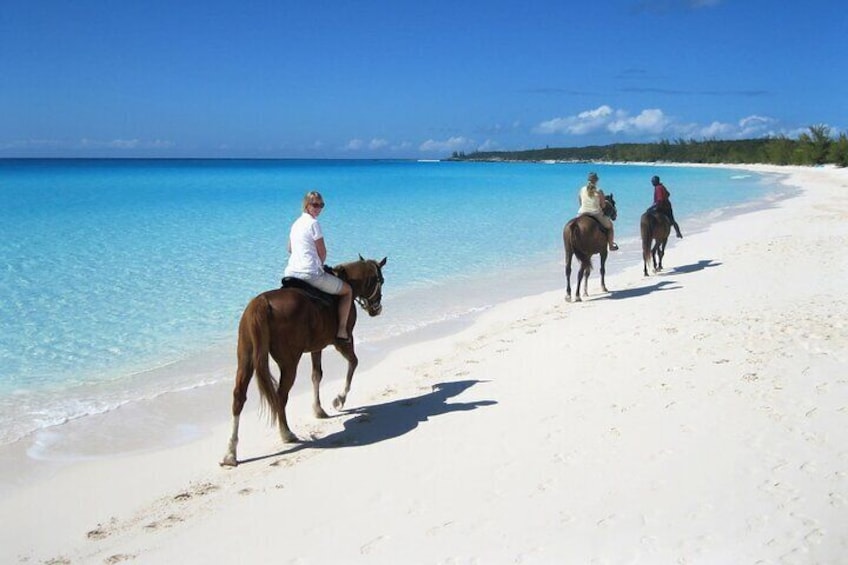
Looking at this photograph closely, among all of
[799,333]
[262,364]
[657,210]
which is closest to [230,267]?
[657,210]

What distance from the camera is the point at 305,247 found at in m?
6.32

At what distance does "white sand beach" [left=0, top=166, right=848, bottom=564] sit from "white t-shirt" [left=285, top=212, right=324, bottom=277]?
163cm

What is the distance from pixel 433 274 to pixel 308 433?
9.90m

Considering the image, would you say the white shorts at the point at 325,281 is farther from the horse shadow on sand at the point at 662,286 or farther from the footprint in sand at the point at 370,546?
the horse shadow on sand at the point at 662,286

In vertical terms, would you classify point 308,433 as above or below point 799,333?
below

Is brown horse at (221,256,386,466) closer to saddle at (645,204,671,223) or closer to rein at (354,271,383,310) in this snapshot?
rein at (354,271,383,310)

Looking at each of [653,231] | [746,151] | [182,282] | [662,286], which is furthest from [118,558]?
[746,151]

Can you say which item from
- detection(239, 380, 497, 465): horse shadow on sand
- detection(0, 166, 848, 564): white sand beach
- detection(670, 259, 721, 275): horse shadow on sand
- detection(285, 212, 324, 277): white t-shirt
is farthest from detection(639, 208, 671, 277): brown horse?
detection(285, 212, 324, 277): white t-shirt

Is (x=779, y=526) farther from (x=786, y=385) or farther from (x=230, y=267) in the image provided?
(x=230, y=267)

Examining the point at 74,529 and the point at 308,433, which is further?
the point at 308,433

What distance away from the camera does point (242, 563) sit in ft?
13.6

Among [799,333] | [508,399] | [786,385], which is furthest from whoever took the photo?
[799,333]

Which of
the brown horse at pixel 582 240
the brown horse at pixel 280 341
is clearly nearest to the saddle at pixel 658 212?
the brown horse at pixel 582 240

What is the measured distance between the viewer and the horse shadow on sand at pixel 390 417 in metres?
6.16
